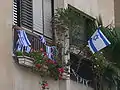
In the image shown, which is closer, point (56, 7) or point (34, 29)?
point (34, 29)

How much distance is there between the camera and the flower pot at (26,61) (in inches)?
419

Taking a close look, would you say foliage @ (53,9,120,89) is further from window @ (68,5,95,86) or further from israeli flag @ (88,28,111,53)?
israeli flag @ (88,28,111,53)

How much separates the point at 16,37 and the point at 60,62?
5.56 feet

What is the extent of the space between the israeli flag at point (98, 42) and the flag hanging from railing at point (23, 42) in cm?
233

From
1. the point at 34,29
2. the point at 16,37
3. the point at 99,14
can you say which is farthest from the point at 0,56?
the point at 99,14

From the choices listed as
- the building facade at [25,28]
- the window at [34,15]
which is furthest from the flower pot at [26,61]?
the window at [34,15]

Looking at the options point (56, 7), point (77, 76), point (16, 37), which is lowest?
point (77, 76)

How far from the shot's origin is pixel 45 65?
37.1ft

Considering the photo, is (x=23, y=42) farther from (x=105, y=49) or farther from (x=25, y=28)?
(x=105, y=49)

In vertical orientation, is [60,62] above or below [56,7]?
below

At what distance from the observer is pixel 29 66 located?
1105cm

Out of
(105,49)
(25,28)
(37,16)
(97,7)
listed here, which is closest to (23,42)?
(25,28)

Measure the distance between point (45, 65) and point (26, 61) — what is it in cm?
65

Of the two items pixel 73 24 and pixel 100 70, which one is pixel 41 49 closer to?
pixel 73 24
